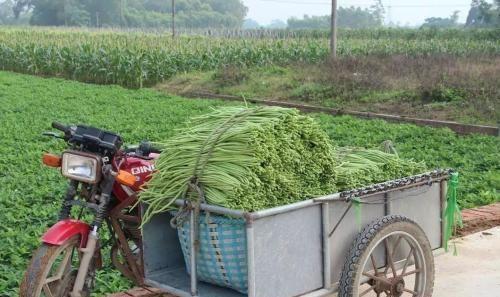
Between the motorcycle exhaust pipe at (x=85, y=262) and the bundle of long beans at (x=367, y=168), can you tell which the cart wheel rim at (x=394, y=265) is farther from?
the motorcycle exhaust pipe at (x=85, y=262)

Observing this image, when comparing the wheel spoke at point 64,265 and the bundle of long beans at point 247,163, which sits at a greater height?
the bundle of long beans at point 247,163

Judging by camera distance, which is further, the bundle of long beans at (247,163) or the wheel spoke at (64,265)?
the wheel spoke at (64,265)

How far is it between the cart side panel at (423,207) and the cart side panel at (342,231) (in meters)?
0.26

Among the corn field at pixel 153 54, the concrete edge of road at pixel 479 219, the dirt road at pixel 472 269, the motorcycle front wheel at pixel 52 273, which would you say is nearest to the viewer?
the motorcycle front wheel at pixel 52 273

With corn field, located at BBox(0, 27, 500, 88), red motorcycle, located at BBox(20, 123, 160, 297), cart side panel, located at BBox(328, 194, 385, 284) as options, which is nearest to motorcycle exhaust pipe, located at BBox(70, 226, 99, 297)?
red motorcycle, located at BBox(20, 123, 160, 297)

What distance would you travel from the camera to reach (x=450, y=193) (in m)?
4.24

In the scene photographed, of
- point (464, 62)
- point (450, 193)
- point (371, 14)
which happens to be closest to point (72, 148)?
point (450, 193)

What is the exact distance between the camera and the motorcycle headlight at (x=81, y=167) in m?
3.34

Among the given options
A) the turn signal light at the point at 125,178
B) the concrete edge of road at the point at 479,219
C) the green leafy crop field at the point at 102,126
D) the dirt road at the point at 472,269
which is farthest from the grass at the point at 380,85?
the turn signal light at the point at 125,178

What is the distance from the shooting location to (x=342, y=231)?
11.9ft

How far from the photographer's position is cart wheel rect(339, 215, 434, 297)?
350cm

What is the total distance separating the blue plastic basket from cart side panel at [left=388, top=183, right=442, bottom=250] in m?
1.02

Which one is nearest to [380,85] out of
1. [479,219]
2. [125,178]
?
[479,219]

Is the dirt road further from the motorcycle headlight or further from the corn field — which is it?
the corn field
